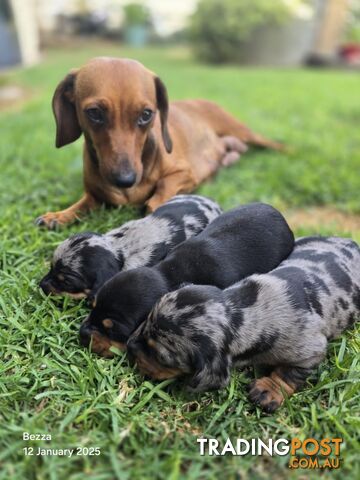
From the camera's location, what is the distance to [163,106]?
A: 406cm

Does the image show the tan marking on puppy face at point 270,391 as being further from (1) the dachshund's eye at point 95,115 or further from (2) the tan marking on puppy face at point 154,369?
(1) the dachshund's eye at point 95,115

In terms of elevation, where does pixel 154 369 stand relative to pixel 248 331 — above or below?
below

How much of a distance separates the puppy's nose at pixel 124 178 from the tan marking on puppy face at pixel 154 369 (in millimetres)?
1372

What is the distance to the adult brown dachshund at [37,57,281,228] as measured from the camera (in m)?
3.49

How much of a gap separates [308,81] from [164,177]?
1114 centimetres

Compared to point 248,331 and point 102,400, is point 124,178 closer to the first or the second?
point 248,331

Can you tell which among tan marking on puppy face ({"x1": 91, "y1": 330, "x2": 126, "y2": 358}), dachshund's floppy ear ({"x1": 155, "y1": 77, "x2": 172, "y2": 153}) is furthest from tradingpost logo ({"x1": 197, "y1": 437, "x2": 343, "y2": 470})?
dachshund's floppy ear ({"x1": 155, "y1": 77, "x2": 172, "y2": 153})

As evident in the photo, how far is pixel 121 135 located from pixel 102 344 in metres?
1.57

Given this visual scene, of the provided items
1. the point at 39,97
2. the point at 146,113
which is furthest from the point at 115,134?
the point at 39,97

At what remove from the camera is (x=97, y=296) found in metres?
2.63

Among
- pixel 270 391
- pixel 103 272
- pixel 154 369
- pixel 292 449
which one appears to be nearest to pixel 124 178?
pixel 103 272

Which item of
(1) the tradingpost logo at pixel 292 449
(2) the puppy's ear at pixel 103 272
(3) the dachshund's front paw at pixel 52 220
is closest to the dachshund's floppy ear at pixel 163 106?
(3) the dachshund's front paw at pixel 52 220

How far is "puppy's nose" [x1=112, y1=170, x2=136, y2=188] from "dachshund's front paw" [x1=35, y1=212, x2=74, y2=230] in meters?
0.74

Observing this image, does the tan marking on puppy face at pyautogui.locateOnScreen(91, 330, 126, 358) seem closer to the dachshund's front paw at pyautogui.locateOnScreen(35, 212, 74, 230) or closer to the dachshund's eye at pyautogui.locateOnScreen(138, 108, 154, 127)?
the dachshund's front paw at pyautogui.locateOnScreen(35, 212, 74, 230)
